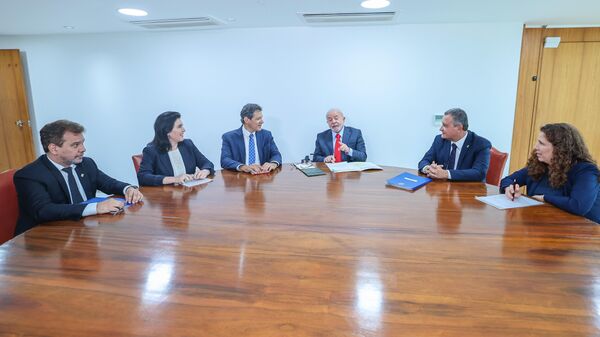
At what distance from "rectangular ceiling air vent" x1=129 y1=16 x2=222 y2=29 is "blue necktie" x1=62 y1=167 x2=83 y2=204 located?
83.8 inches

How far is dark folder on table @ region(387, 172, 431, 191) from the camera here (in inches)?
90.2

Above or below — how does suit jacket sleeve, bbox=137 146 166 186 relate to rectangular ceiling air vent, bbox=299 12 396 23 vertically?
below

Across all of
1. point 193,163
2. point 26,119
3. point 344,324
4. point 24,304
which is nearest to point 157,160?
point 193,163

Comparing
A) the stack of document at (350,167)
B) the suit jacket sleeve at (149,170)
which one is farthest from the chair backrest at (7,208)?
the stack of document at (350,167)

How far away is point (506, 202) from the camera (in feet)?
6.33

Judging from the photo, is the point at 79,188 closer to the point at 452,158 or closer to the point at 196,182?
the point at 196,182

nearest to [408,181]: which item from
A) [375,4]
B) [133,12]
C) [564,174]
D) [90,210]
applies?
[564,174]

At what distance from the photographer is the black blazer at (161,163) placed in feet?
8.00

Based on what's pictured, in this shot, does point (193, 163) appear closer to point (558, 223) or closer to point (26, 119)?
point (558, 223)

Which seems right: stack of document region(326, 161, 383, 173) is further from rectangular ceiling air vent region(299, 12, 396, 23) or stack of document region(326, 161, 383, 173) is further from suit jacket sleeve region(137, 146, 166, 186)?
rectangular ceiling air vent region(299, 12, 396, 23)

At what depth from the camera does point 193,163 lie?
2914 millimetres

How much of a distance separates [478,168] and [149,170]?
7.88 ft

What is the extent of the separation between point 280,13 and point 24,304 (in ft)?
10.00

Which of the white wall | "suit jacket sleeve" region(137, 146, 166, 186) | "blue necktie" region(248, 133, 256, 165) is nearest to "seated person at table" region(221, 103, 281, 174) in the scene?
"blue necktie" region(248, 133, 256, 165)
